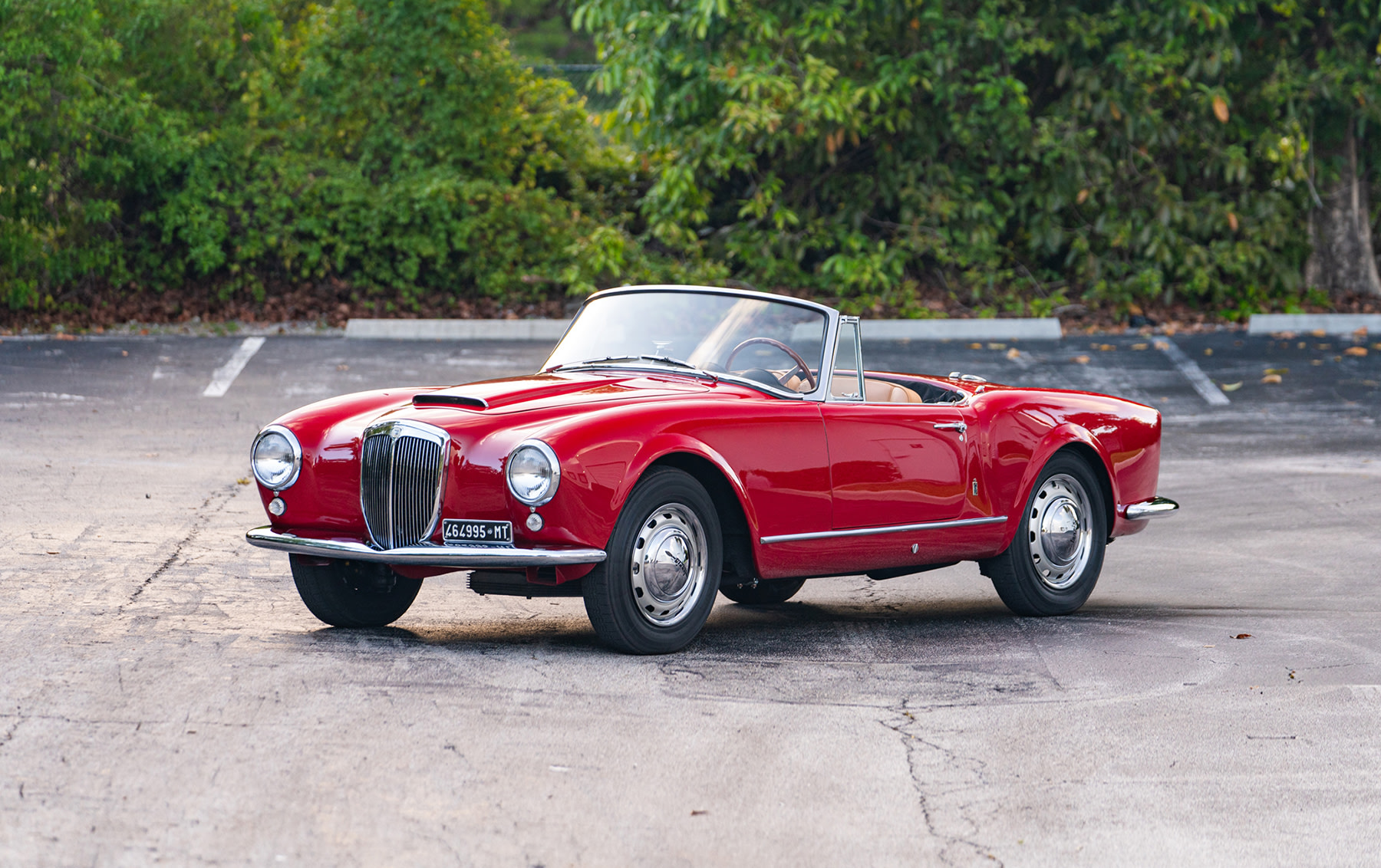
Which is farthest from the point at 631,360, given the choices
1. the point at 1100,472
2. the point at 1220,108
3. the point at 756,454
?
the point at 1220,108

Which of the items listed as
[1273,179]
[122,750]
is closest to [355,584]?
Answer: [122,750]

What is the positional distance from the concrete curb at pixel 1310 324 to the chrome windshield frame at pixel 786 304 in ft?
44.2

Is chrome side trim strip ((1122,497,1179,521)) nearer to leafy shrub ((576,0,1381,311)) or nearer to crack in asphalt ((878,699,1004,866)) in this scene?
crack in asphalt ((878,699,1004,866))

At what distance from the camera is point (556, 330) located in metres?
18.5

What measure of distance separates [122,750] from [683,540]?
2.23 metres

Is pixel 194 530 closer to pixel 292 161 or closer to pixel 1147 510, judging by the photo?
pixel 1147 510

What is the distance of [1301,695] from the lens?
5887 millimetres

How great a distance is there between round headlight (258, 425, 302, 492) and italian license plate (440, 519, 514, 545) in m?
0.76

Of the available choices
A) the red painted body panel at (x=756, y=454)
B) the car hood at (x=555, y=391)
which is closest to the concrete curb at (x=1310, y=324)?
the red painted body panel at (x=756, y=454)

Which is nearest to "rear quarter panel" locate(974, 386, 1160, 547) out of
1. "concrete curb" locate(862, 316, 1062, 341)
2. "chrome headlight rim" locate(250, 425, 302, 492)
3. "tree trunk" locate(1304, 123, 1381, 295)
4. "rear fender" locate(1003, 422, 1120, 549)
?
"rear fender" locate(1003, 422, 1120, 549)

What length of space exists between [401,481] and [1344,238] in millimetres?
17861

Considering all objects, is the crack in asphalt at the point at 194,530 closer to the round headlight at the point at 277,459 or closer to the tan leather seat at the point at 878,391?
the round headlight at the point at 277,459

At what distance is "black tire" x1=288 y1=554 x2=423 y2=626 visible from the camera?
663 cm

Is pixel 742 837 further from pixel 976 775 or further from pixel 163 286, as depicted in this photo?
pixel 163 286
